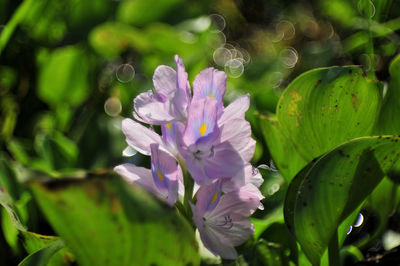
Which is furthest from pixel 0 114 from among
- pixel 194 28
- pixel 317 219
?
A: pixel 317 219

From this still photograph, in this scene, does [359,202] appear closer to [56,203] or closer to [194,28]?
[56,203]

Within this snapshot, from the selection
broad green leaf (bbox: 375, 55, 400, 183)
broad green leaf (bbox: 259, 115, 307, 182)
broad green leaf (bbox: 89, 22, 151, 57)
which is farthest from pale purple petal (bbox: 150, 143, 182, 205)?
broad green leaf (bbox: 89, 22, 151, 57)

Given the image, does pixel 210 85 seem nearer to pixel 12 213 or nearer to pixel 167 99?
pixel 167 99

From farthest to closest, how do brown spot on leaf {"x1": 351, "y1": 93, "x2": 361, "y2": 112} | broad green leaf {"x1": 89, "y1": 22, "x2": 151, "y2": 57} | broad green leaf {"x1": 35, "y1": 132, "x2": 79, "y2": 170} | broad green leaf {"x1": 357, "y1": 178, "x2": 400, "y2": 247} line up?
broad green leaf {"x1": 89, "y1": 22, "x2": 151, "y2": 57} < broad green leaf {"x1": 35, "y1": 132, "x2": 79, "y2": 170} < broad green leaf {"x1": 357, "y1": 178, "x2": 400, "y2": 247} < brown spot on leaf {"x1": 351, "y1": 93, "x2": 361, "y2": 112}

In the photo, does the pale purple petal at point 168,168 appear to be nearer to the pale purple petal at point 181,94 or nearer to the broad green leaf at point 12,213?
the pale purple petal at point 181,94

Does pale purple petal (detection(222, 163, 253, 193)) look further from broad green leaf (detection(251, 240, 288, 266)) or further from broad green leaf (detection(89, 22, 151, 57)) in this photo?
broad green leaf (detection(89, 22, 151, 57))

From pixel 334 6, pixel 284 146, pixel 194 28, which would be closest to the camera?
pixel 284 146

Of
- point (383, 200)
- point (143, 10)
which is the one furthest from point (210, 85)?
point (143, 10)
